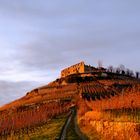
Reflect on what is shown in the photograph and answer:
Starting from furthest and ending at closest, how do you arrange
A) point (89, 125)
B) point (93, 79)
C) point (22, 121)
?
1. point (93, 79)
2. point (22, 121)
3. point (89, 125)

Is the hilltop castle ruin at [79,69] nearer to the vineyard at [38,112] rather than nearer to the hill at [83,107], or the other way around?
the hill at [83,107]

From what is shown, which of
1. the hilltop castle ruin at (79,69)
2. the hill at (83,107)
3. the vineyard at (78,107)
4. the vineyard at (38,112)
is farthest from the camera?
the hilltop castle ruin at (79,69)

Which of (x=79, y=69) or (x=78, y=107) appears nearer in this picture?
(x=78, y=107)

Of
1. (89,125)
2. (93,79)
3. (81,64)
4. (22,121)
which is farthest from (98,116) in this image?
(81,64)

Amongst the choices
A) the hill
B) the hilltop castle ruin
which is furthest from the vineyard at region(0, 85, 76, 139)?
the hilltop castle ruin

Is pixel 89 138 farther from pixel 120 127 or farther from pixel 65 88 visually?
pixel 65 88

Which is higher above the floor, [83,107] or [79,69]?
[79,69]

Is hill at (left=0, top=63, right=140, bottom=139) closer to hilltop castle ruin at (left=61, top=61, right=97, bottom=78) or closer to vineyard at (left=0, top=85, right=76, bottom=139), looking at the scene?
vineyard at (left=0, top=85, right=76, bottom=139)

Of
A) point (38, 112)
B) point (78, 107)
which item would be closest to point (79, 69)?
point (38, 112)

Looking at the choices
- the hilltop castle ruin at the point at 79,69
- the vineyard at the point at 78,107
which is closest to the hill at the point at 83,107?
the vineyard at the point at 78,107

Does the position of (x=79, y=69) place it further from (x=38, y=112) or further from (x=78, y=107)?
(x=78, y=107)

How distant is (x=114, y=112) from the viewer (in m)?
45.1

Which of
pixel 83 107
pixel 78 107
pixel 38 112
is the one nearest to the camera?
pixel 83 107

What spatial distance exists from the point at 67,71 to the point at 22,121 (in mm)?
108029
